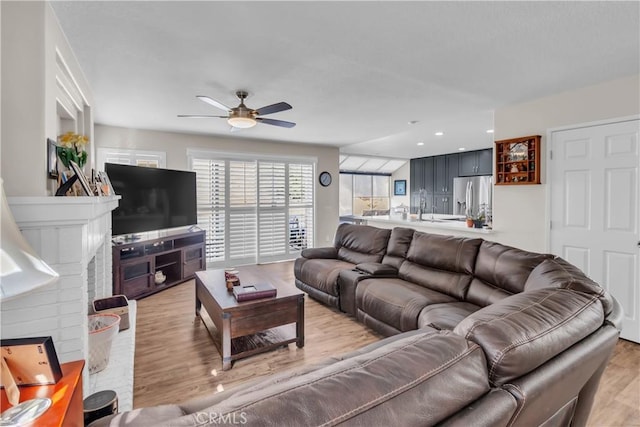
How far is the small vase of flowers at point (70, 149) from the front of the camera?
6.24 ft

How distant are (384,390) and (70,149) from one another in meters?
2.24

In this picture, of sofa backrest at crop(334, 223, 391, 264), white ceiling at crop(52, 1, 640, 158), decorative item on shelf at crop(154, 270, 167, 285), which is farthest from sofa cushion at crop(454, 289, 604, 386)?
decorative item on shelf at crop(154, 270, 167, 285)

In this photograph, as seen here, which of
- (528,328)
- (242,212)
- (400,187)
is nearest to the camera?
(528,328)

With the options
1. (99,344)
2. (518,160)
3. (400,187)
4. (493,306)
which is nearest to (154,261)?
(99,344)

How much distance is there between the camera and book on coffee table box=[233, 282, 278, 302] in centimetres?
250

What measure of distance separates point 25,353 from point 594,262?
13.7 feet

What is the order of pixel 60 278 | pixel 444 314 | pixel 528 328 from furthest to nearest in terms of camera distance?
pixel 444 314 < pixel 60 278 < pixel 528 328

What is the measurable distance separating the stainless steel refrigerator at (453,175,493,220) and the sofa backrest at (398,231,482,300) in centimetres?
413

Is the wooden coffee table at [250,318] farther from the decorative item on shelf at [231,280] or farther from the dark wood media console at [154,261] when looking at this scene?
the dark wood media console at [154,261]

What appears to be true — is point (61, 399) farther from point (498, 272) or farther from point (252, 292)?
point (498, 272)

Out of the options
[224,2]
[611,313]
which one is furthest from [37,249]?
[611,313]

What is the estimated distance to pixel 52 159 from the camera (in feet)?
5.75

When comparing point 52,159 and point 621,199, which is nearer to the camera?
point 52,159

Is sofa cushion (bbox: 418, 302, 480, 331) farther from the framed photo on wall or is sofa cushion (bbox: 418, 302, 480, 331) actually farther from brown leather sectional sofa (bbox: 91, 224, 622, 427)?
the framed photo on wall
